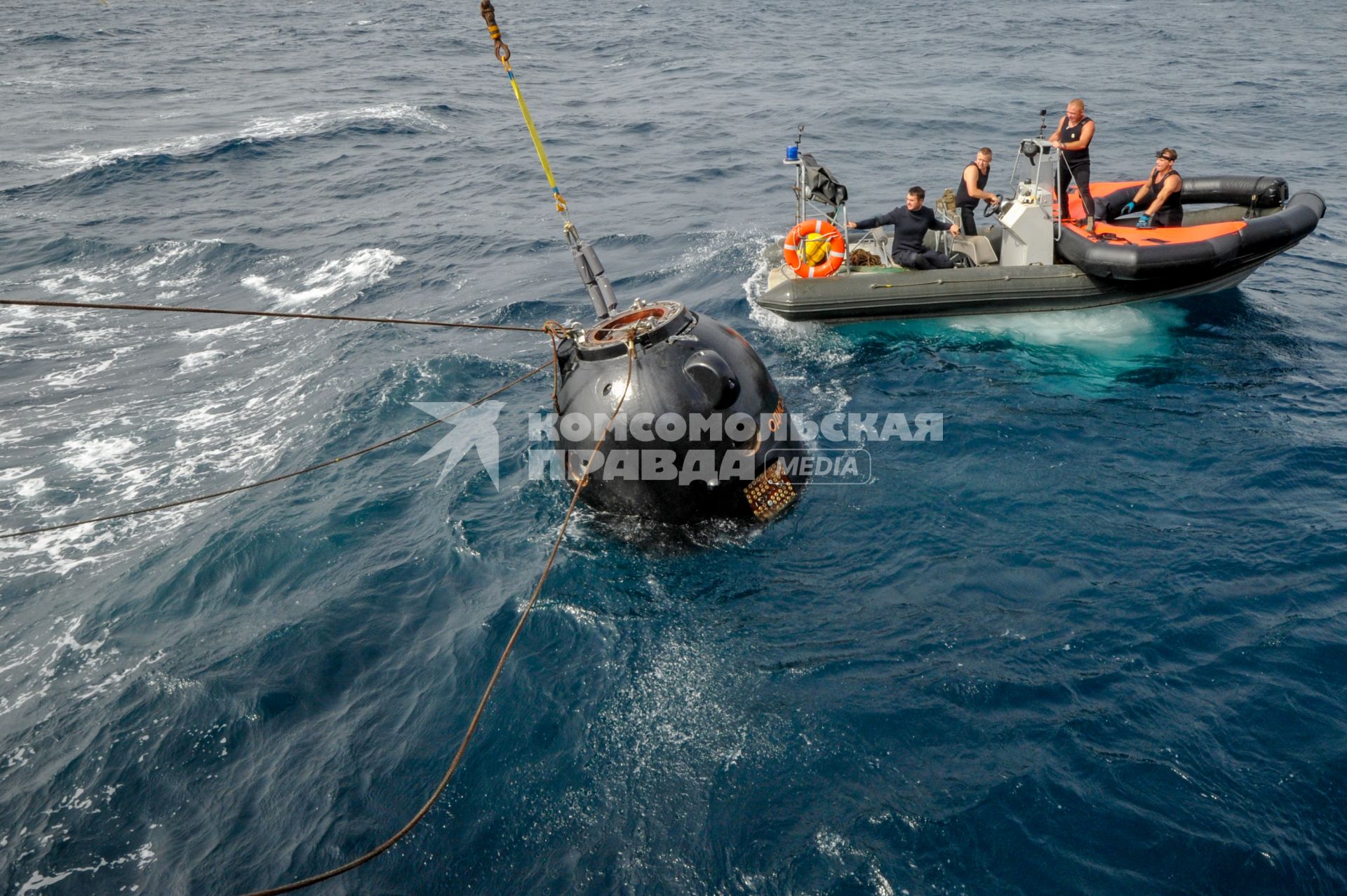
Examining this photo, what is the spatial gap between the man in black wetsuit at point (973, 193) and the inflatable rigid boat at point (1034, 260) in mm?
257

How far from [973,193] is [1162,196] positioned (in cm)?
272

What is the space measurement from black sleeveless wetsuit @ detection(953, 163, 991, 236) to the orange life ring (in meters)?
Answer: 1.92

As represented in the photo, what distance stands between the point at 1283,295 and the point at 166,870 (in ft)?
50.8

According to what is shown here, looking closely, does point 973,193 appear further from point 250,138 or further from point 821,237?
point 250,138

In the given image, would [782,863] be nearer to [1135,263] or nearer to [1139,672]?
[1139,672]

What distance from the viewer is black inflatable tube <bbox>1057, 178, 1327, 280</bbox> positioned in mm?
11305

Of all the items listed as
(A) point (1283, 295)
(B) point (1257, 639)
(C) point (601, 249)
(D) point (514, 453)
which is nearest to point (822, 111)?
(C) point (601, 249)

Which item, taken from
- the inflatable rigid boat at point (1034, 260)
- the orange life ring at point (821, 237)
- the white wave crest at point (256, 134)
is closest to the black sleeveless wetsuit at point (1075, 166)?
the inflatable rigid boat at point (1034, 260)

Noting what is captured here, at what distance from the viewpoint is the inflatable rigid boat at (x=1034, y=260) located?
37.6 feet

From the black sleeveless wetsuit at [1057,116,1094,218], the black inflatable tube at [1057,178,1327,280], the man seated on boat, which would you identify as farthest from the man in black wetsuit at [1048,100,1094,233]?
the man seated on boat

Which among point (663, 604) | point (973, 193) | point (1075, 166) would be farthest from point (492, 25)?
point (1075, 166)

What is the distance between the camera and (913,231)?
12047 mm

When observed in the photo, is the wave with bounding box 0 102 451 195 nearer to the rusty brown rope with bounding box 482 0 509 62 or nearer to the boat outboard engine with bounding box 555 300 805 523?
the rusty brown rope with bounding box 482 0 509 62

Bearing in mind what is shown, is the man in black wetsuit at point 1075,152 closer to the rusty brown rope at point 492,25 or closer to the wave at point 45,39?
the rusty brown rope at point 492,25
